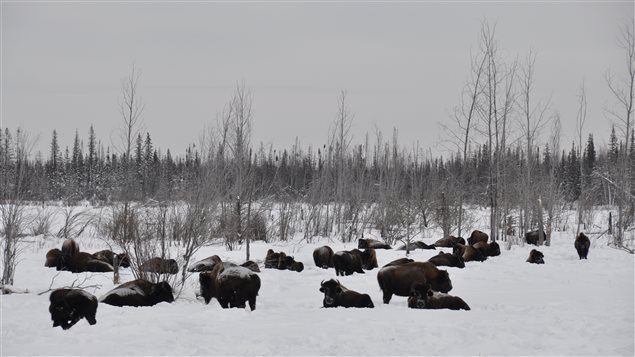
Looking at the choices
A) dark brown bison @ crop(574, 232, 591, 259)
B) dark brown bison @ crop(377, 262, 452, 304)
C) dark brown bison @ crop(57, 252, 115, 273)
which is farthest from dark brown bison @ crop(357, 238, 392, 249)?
dark brown bison @ crop(57, 252, 115, 273)

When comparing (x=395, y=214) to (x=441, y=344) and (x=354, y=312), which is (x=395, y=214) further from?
(x=441, y=344)

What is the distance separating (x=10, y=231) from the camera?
1127 cm

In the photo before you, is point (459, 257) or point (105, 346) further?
point (459, 257)

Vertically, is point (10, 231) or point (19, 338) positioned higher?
point (10, 231)

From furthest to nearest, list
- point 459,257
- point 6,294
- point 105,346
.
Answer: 1. point 459,257
2. point 6,294
3. point 105,346

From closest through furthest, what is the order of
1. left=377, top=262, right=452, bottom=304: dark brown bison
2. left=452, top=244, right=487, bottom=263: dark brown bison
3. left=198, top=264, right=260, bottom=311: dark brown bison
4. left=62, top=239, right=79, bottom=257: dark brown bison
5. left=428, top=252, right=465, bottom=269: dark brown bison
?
1. left=198, top=264, right=260, bottom=311: dark brown bison
2. left=377, top=262, right=452, bottom=304: dark brown bison
3. left=62, top=239, right=79, bottom=257: dark brown bison
4. left=428, top=252, right=465, bottom=269: dark brown bison
5. left=452, top=244, right=487, bottom=263: dark brown bison

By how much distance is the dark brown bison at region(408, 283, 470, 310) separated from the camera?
916 centimetres

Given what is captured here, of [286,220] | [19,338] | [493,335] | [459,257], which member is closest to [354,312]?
[493,335]

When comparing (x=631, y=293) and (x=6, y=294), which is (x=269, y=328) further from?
(x=631, y=293)

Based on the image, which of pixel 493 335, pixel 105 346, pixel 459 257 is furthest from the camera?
pixel 459 257

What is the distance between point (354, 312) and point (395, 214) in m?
15.5

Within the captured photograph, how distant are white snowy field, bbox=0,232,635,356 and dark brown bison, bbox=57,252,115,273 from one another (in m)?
0.84

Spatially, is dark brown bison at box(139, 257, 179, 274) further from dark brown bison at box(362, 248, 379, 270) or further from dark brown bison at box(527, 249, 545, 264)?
dark brown bison at box(527, 249, 545, 264)

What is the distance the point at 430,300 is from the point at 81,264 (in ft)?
30.0
